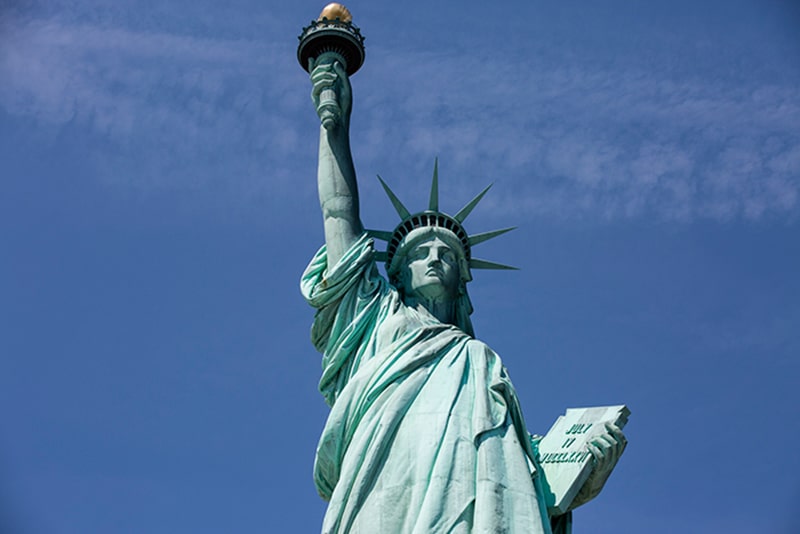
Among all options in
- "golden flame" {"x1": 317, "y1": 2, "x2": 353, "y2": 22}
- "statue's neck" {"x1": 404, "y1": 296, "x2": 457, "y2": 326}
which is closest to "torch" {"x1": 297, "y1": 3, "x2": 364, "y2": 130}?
"golden flame" {"x1": 317, "y1": 2, "x2": 353, "y2": 22}

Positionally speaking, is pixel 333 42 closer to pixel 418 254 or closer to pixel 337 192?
pixel 337 192

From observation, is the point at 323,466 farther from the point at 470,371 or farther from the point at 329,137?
the point at 329,137

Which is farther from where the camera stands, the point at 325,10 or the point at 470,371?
the point at 325,10

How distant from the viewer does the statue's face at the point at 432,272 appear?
18031mm

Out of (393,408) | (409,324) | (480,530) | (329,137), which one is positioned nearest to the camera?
(480,530)

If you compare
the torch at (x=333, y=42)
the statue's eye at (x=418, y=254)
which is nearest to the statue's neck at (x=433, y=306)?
the statue's eye at (x=418, y=254)

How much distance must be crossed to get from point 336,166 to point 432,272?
182cm

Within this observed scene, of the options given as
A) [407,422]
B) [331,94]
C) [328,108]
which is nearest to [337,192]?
[328,108]

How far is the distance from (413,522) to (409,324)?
300 centimetres

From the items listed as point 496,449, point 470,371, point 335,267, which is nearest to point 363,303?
point 335,267

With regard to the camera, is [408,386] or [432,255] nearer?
[408,386]

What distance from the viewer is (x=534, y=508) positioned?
1530 centimetres

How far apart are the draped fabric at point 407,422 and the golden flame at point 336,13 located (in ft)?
11.2

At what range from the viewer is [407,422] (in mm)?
15961
